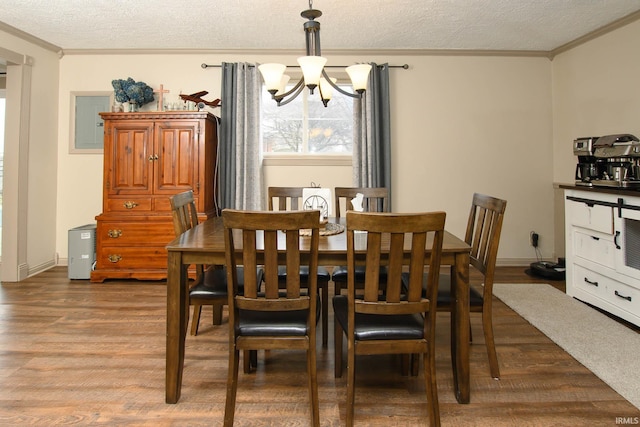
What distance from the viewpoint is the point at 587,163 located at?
3.51 meters

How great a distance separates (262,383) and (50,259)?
364cm

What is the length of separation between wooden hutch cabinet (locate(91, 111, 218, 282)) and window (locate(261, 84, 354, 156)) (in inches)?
32.2

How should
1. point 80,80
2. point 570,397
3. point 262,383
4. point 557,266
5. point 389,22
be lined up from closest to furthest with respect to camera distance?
point 570,397
point 262,383
point 389,22
point 557,266
point 80,80

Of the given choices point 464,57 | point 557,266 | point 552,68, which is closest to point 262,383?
point 557,266

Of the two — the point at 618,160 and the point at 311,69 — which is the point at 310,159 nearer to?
the point at 311,69

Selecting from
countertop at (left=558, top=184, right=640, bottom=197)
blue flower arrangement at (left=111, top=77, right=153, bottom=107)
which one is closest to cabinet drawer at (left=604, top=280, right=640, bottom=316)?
countertop at (left=558, top=184, right=640, bottom=197)

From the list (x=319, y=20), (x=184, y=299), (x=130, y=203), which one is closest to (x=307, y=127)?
(x=319, y=20)

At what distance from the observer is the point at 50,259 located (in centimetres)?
459

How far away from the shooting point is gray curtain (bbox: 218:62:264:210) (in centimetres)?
443

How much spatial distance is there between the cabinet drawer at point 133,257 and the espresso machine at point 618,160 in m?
3.88

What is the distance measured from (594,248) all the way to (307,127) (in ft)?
9.69

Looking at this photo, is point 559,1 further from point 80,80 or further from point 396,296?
point 80,80

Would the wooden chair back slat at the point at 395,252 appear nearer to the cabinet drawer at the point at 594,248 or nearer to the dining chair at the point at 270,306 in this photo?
the dining chair at the point at 270,306

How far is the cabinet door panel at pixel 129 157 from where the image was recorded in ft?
13.5
